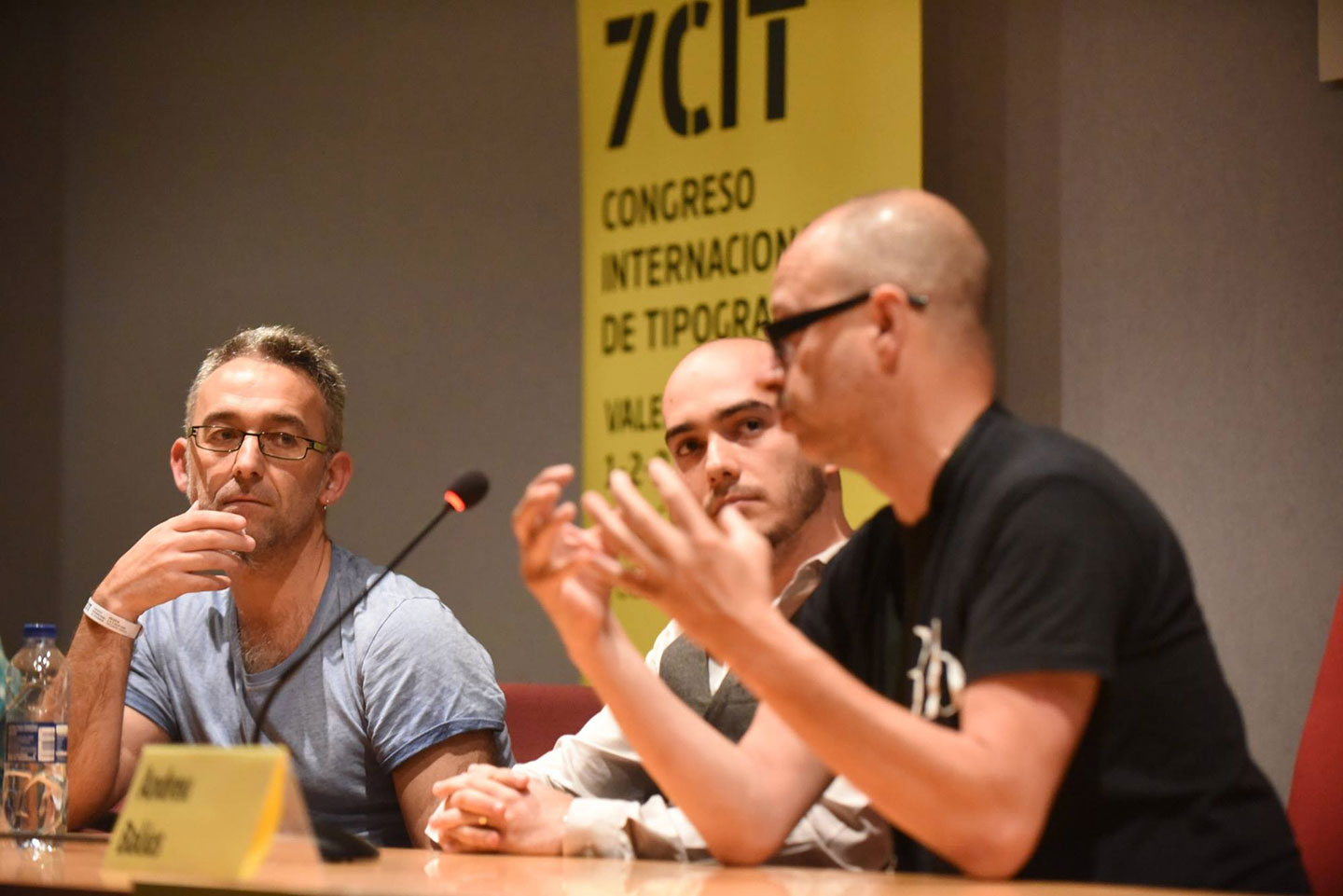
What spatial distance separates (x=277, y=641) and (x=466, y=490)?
915 millimetres

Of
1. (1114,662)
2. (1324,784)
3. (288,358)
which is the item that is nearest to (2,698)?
(288,358)

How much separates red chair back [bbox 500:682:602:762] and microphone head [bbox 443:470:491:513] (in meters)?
0.83

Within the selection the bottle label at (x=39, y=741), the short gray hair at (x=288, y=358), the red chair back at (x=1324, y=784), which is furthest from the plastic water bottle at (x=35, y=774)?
the red chair back at (x=1324, y=784)

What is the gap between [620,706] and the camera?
1.43m

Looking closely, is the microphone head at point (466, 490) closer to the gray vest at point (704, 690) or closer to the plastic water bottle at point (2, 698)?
the gray vest at point (704, 690)

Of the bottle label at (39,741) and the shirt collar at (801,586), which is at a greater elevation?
the shirt collar at (801,586)

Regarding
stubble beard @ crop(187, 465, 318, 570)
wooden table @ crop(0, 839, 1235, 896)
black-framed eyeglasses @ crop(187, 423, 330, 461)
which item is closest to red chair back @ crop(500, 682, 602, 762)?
stubble beard @ crop(187, 465, 318, 570)

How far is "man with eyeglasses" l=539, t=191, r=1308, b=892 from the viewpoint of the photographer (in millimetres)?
1231

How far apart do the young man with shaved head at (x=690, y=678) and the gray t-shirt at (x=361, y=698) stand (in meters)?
0.22

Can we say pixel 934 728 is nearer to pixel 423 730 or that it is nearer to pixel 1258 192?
pixel 423 730

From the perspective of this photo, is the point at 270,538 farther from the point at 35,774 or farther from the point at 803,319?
the point at 803,319

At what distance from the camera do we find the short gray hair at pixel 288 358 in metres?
2.52

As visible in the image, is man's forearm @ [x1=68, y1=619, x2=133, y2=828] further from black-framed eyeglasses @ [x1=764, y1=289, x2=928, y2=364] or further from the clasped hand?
black-framed eyeglasses @ [x1=764, y1=289, x2=928, y2=364]

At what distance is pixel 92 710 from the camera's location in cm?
228
